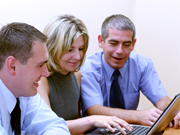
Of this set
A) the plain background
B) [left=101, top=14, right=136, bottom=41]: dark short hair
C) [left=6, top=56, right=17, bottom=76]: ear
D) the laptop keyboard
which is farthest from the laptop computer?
the plain background

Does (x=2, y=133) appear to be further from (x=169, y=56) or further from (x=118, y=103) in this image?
(x=169, y=56)

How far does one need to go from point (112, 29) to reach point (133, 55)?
34cm

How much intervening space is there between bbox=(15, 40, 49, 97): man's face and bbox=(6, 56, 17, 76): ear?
0.02 meters

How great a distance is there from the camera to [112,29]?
2039 millimetres

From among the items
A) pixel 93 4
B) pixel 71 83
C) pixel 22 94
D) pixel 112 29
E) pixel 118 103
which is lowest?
pixel 118 103

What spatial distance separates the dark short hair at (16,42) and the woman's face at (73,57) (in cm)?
46

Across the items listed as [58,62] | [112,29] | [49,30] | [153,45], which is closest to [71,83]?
[58,62]

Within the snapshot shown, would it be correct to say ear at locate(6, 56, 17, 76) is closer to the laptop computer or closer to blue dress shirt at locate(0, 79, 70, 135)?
blue dress shirt at locate(0, 79, 70, 135)

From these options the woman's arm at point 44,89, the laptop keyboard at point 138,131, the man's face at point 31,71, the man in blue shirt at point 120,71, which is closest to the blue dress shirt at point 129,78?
the man in blue shirt at point 120,71

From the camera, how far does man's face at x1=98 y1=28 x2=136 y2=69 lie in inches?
79.1

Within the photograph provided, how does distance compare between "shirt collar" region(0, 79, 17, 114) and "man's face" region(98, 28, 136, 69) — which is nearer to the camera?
"shirt collar" region(0, 79, 17, 114)

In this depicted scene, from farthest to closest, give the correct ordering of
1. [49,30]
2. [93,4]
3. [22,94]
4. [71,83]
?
1. [93,4]
2. [71,83]
3. [49,30]
4. [22,94]

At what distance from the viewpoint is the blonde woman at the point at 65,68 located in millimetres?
1508

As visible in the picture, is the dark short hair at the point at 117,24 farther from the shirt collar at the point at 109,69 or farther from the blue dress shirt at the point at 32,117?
the blue dress shirt at the point at 32,117
